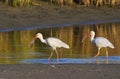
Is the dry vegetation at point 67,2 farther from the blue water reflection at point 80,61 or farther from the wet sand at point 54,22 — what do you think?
the blue water reflection at point 80,61

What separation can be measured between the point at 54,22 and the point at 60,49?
730 centimetres

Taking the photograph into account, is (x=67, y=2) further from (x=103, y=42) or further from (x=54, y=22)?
(x=103, y=42)

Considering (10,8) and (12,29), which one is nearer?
(12,29)

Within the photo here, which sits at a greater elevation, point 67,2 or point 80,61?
point 67,2

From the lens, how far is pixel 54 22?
25938mm

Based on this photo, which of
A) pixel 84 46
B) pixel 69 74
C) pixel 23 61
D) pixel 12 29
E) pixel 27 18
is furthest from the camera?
pixel 27 18

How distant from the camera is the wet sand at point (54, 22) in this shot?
1233 centimetres

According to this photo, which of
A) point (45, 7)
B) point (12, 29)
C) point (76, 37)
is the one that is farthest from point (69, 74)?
point (45, 7)

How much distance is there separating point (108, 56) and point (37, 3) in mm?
12488

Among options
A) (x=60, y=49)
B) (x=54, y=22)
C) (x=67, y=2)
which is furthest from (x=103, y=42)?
(x=67, y=2)

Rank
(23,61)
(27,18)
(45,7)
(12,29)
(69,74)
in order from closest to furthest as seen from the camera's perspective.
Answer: (69,74), (23,61), (12,29), (27,18), (45,7)

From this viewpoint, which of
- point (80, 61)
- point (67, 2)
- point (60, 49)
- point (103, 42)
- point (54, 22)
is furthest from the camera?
point (67, 2)

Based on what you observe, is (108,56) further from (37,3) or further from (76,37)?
(37,3)

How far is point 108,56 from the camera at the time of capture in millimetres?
16578
